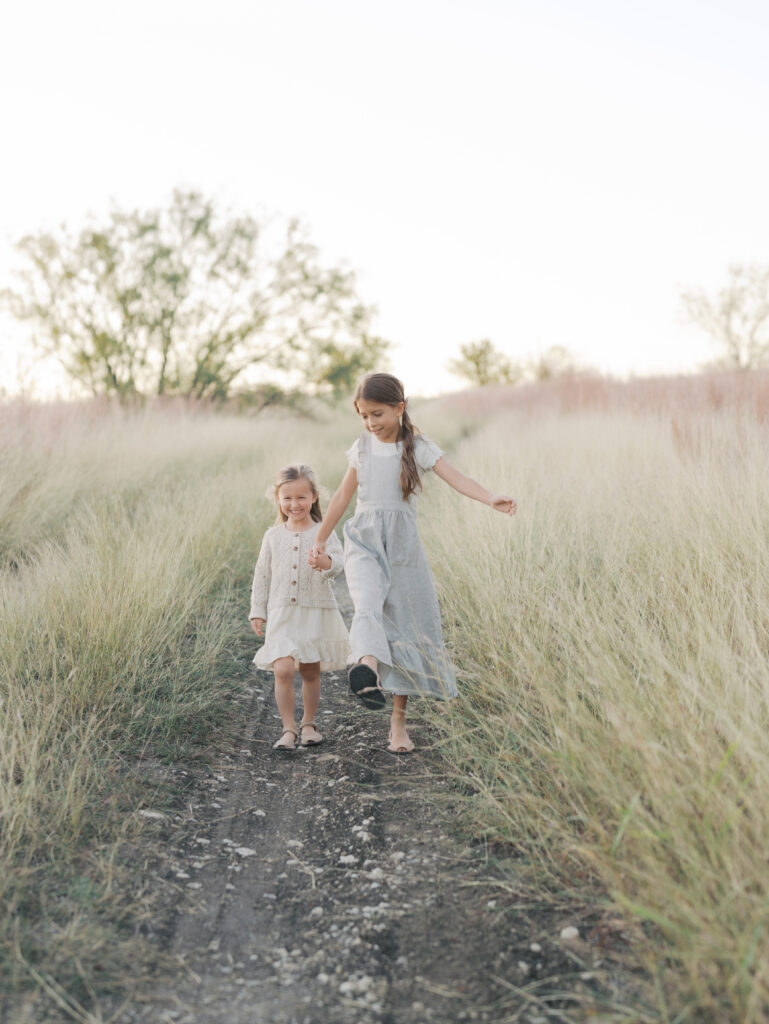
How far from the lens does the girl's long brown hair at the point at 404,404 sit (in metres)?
3.42

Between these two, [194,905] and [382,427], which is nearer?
[194,905]

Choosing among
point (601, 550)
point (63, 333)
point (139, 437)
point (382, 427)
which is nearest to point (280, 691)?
point (382, 427)

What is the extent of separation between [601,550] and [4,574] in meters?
3.42

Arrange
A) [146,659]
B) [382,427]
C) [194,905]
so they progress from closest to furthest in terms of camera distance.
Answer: [194,905], [382,427], [146,659]

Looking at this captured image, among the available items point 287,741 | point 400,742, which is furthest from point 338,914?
point 287,741

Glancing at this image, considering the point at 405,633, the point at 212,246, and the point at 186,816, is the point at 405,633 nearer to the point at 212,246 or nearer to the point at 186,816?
the point at 186,816

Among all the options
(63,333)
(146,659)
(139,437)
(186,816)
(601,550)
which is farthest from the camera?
(63,333)

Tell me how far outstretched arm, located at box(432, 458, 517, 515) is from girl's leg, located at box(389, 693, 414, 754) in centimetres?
93

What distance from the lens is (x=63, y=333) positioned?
17.8 meters

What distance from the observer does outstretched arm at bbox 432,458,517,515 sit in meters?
3.33

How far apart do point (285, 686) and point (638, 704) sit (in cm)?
159

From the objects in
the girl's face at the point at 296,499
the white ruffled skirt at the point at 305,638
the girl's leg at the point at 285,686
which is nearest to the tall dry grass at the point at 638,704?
the white ruffled skirt at the point at 305,638

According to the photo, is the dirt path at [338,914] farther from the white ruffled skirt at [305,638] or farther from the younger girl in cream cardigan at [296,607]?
the white ruffled skirt at [305,638]

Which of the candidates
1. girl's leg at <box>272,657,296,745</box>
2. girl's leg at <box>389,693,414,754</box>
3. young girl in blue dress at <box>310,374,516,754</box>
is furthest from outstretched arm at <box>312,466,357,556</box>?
girl's leg at <box>389,693,414,754</box>
